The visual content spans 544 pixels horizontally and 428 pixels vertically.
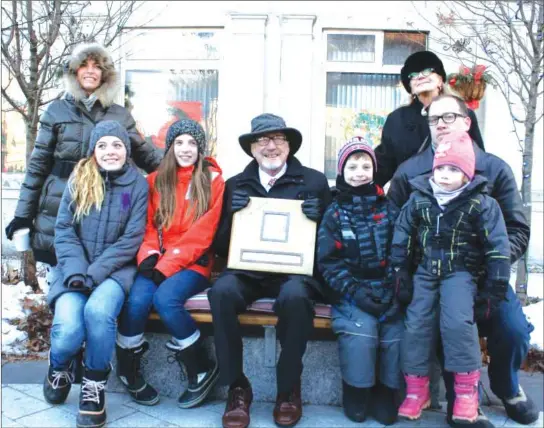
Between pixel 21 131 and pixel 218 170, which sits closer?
pixel 218 170

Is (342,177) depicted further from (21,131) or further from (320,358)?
(21,131)

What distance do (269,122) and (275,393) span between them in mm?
1767

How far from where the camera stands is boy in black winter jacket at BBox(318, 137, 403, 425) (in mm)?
3428

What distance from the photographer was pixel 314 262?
3814mm

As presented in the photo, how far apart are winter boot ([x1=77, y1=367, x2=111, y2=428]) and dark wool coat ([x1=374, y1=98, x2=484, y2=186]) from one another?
2290mm

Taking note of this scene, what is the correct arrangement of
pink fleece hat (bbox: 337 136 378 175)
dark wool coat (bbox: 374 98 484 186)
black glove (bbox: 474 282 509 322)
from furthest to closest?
1. dark wool coat (bbox: 374 98 484 186)
2. pink fleece hat (bbox: 337 136 378 175)
3. black glove (bbox: 474 282 509 322)

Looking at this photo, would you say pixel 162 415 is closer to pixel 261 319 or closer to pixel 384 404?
pixel 261 319

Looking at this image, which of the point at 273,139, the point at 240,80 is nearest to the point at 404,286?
the point at 273,139

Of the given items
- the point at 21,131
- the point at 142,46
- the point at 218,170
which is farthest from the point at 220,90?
the point at 218,170

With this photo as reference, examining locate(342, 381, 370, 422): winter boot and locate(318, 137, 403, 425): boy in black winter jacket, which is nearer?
locate(318, 137, 403, 425): boy in black winter jacket

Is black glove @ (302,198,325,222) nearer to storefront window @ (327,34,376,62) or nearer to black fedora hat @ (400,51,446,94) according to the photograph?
black fedora hat @ (400,51,446,94)

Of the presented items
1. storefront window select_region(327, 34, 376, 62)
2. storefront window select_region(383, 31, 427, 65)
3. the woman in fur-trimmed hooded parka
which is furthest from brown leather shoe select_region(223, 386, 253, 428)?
storefront window select_region(383, 31, 427, 65)

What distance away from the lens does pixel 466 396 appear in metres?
3.26

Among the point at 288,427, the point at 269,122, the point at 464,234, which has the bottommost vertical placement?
the point at 288,427
